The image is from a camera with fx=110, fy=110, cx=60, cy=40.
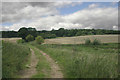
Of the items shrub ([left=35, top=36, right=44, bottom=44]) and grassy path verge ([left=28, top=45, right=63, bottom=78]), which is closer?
grassy path verge ([left=28, top=45, right=63, bottom=78])

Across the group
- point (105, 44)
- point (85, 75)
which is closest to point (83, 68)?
point (85, 75)

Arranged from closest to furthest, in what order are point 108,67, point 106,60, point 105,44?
point 108,67
point 106,60
point 105,44

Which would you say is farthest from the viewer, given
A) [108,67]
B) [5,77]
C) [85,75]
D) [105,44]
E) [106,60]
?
[105,44]

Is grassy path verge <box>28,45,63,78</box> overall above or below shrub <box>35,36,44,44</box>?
below

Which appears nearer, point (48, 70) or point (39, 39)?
point (48, 70)

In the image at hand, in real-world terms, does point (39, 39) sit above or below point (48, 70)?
above

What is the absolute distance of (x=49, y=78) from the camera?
4898 millimetres

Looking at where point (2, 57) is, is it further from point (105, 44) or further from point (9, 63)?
point (105, 44)

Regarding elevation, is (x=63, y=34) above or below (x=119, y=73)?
above

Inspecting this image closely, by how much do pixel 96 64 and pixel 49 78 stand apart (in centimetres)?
251

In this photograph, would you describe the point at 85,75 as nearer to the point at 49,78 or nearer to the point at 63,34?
the point at 49,78

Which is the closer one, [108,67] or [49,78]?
[49,78]

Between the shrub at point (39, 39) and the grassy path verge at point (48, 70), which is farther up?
the shrub at point (39, 39)

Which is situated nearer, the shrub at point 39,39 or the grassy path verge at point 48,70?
the grassy path verge at point 48,70
